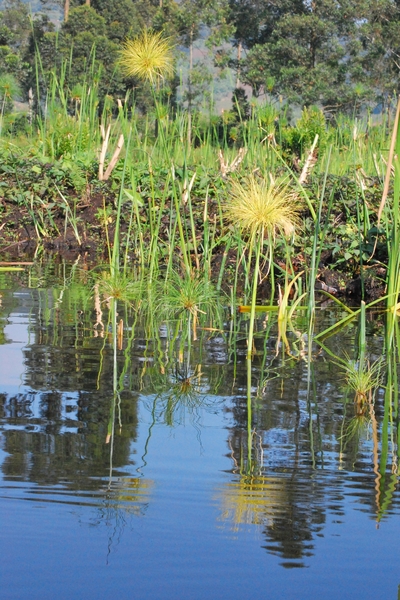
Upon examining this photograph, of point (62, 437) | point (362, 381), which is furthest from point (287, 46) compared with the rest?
point (62, 437)

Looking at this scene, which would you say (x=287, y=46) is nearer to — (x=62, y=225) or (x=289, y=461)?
(x=62, y=225)

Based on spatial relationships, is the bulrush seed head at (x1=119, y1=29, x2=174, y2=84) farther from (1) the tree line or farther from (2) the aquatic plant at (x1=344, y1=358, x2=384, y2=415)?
(1) the tree line

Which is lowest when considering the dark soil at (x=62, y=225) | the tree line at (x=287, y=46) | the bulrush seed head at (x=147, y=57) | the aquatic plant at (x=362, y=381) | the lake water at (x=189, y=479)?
the lake water at (x=189, y=479)

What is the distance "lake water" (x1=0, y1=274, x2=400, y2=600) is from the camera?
1.50 m

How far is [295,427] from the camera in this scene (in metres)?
2.42

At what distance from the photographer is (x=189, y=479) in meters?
1.96

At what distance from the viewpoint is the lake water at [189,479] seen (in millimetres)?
1503

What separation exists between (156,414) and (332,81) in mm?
23977

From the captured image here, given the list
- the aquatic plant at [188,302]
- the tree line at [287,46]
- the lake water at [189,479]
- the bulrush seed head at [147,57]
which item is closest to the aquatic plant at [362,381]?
the lake water at [189,479]

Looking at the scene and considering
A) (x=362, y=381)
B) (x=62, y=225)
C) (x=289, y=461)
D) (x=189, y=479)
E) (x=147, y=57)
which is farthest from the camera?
(x=62, y=225)

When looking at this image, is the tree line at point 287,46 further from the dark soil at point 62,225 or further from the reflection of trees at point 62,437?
the reflection of trees at point 62,437

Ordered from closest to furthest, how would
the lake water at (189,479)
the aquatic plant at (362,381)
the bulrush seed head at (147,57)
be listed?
the lake water at (189,479), the aquatic plant at (362,381), the bulrush seed head at (147,57)

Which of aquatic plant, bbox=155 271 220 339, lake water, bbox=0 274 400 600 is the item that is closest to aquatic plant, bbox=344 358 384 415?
lake water, bbox=0 274 400 600

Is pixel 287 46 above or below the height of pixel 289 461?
above
